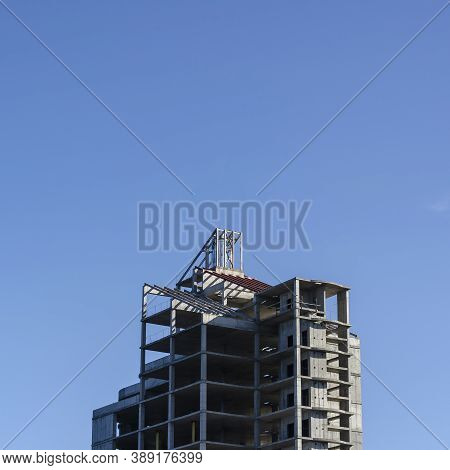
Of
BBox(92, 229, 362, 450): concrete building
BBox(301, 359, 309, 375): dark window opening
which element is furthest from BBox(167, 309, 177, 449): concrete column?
BBox(301, 359, 309, 375): dark window opening

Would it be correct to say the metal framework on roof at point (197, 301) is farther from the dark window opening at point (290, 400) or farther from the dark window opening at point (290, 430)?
the dark window opening at point (290, 430)

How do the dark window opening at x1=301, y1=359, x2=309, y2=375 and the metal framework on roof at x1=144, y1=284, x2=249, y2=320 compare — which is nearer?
the dark window opening at x1=301, y1=359, x2=309, y2=375

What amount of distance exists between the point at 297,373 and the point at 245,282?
26.9 meters

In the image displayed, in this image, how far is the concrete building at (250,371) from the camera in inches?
6304

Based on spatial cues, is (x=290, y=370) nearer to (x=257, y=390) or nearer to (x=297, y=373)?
(x=297, y=373)

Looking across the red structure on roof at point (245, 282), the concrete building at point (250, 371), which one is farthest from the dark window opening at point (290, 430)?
the red structure on roof at point (245, 282)

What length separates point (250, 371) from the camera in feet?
559

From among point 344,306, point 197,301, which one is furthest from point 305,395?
point 197,301

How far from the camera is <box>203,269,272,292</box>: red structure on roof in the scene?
588 ft

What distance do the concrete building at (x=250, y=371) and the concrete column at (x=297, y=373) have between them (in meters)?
0.14

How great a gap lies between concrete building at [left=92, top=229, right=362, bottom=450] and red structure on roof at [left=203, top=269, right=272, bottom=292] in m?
0.20

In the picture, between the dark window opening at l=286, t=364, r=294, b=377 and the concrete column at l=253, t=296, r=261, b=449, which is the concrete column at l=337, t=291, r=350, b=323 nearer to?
the dark window opening at l=286, t=364, r=294, b=377
